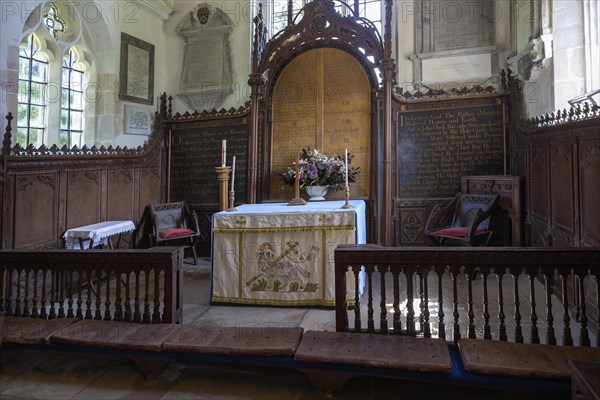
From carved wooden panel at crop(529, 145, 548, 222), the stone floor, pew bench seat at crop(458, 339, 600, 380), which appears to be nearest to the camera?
pew bench seat at crop(458, 339, 600, 380)

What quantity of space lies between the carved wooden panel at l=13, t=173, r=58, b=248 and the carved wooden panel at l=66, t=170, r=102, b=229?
22cm

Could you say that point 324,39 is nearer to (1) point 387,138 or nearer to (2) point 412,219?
(1) point 387,138

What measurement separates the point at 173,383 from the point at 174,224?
12.9ft

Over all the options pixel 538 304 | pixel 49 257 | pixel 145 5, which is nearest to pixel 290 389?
pixel 49 257

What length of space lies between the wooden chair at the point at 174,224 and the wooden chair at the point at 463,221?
328 centimetres

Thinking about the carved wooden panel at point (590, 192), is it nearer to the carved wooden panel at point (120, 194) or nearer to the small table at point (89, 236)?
the small table at point (89, 236)

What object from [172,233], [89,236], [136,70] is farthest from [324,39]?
[89,236]

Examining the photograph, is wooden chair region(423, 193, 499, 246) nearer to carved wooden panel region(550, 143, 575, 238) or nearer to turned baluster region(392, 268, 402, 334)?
carved wooden panel region(550, 143, 575, 238)

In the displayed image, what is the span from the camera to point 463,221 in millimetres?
4918

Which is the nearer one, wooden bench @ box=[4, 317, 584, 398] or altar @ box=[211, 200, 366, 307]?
wooden bench @ box=[4, 317, 584, 398]

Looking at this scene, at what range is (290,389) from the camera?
221 cm

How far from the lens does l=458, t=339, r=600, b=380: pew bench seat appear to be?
180cm

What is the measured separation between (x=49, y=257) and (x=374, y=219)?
3907mm

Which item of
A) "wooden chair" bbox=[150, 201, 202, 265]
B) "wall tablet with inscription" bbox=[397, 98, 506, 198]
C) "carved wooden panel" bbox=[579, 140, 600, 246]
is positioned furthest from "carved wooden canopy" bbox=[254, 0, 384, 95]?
"carved wooden panel" bbox=[579, 140, 600, 246]
